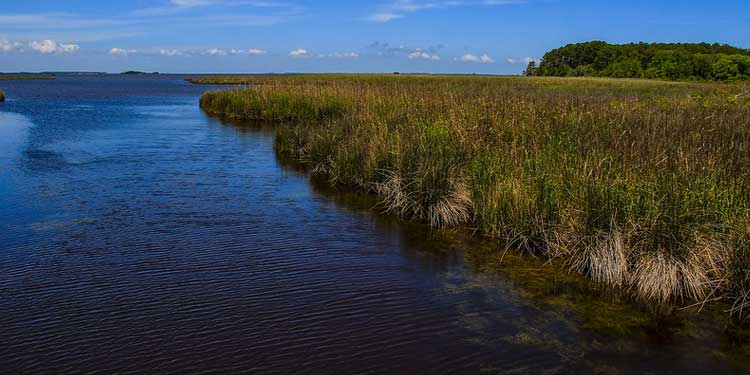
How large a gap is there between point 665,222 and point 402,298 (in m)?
2.95

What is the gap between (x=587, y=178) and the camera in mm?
7449

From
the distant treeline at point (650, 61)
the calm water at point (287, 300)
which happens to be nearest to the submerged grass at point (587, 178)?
the calm water at point (287, 300)

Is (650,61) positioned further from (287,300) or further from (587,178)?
(287,300)

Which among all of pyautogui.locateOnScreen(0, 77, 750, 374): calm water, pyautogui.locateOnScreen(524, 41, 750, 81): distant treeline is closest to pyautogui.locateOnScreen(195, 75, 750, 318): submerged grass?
pyautogui.locateOnScreen(0, 77, 750, 374): calm water

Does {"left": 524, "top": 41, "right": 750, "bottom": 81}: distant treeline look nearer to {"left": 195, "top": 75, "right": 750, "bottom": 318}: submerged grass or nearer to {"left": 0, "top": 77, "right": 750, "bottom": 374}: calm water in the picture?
{"left": 195, "top": 75, "right": 750, "bottom": 318}: submerged grass

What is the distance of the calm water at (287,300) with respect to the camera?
16.4ft

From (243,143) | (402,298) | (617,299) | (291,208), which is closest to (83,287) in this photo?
(402,298)

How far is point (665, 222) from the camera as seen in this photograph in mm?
6375

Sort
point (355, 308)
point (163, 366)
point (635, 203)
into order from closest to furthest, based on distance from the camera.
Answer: point (163, 366), point (355, 308), point (635, 203)

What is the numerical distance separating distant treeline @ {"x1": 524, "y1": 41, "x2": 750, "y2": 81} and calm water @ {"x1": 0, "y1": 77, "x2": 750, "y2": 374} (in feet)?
112

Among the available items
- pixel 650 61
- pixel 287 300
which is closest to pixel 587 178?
pixel 287 300

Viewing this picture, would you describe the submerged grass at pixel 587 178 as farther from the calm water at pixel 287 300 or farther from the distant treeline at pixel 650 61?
the distant treeline at pixel 650 61

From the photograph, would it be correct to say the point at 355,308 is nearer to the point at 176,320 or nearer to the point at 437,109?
the point at 176,320

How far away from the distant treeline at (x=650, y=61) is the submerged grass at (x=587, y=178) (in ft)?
94.9
